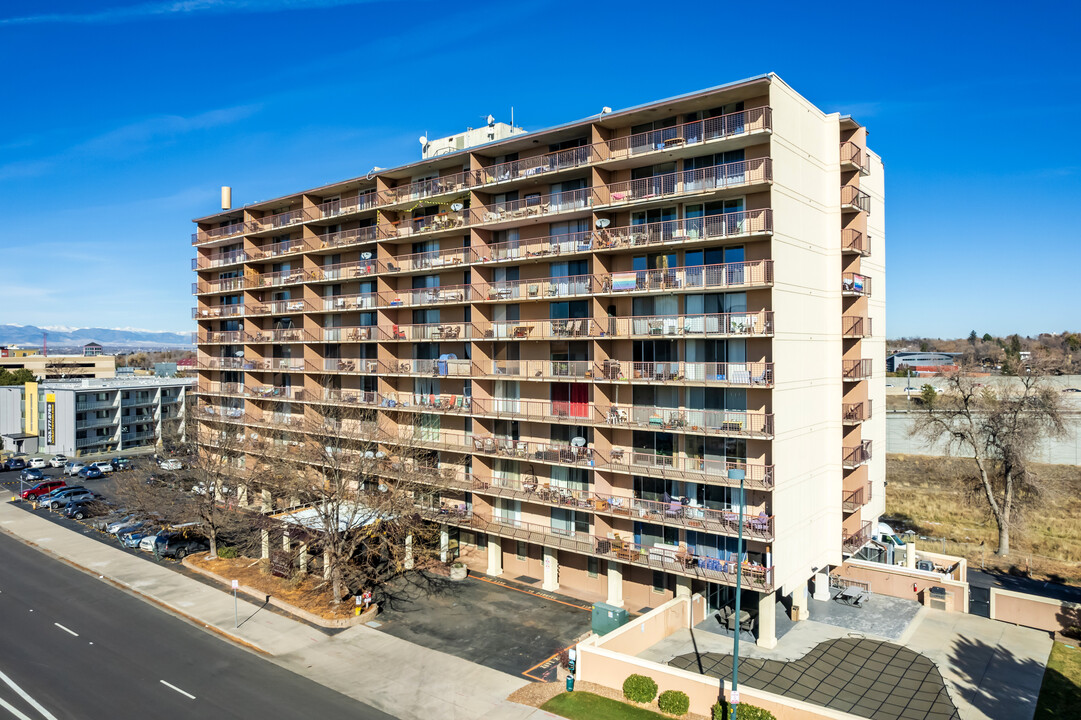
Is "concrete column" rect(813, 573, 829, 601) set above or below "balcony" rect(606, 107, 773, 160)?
below

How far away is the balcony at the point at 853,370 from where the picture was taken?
3466 cm

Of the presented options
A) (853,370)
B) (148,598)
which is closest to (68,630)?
(148,598)

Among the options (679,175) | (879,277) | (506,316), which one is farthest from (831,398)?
(506,316)

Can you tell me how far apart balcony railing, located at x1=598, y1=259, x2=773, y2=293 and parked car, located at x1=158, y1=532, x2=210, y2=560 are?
109 ft

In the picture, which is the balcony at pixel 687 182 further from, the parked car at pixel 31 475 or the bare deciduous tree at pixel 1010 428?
the parked car at pixel 31 475

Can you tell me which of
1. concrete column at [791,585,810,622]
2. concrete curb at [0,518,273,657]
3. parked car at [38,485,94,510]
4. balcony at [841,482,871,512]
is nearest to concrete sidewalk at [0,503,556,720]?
concrete curb at [0,518,273,657]

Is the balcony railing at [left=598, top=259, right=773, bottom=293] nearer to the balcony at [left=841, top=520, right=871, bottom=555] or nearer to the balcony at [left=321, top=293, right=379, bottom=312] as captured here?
the balcony at [left=841, top=520, right=871, bottom=555]

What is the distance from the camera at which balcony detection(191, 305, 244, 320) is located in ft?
186

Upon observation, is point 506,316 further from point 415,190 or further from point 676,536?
point 676,536

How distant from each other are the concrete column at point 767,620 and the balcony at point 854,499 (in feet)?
28.1

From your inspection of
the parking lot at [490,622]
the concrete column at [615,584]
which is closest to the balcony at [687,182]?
the concrete column at [615,584]

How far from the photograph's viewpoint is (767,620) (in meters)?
29.1

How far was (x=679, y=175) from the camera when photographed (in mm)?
31359

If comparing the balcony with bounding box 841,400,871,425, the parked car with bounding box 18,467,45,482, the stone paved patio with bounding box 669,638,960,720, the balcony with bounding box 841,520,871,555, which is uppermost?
the balcony with bounding box 841,400,871,425
